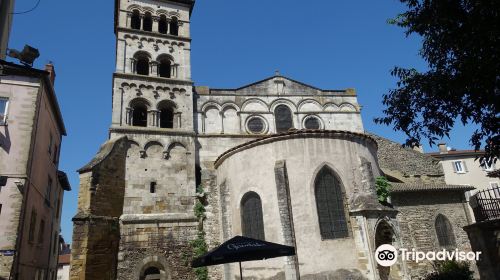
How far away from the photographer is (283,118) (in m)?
23.6

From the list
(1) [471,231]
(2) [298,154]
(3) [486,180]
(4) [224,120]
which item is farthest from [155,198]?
(3) [486,180]

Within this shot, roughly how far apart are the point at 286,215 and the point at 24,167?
11218 mm

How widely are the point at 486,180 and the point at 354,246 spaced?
88.3 ft

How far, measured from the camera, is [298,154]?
16.3 m

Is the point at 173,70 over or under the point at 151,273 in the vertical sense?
over

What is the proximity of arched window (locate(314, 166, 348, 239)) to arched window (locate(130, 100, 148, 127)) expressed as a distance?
11.2m

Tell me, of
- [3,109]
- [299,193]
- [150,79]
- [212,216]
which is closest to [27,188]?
[3,109]

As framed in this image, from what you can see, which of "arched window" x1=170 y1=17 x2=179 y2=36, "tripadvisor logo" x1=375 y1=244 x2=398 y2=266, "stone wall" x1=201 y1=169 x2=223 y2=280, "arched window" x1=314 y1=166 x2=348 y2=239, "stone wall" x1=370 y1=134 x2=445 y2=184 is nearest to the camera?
"tripadvisor logo" x1=375 y1=244 x2=398 y2=266

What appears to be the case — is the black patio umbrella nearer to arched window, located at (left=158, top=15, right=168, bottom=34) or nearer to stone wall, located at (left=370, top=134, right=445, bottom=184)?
stone wall, located at (left=370, top=134, right=445, bottom=184)

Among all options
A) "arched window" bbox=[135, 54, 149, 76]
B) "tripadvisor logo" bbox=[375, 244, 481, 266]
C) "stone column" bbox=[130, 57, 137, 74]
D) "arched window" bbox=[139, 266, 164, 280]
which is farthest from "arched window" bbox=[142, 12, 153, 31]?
"tripadvisor logo" bbox=[375, 244, 481, 266]

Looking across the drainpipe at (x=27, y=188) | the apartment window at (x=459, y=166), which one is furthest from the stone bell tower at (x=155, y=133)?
the apartment window at (x=459, y=166)

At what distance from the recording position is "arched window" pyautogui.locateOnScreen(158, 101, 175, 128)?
2173 centimetres

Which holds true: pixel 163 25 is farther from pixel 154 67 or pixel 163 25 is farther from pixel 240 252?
pixel 240 252

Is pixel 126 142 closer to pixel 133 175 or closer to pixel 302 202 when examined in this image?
pixel 133 175
